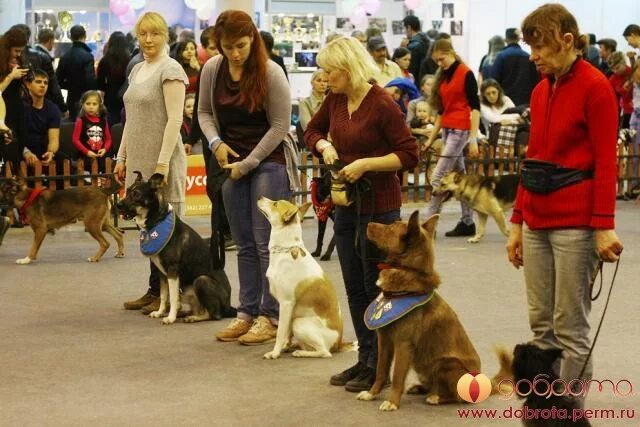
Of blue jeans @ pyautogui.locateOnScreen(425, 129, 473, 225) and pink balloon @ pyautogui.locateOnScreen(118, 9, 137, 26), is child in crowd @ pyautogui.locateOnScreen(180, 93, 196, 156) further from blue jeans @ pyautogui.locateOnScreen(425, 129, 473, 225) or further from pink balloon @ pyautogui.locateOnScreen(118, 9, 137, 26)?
pink balloon @ pyautogui.locateOnScreen(118, 9, 137, 26)

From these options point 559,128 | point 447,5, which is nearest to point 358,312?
point 559,128

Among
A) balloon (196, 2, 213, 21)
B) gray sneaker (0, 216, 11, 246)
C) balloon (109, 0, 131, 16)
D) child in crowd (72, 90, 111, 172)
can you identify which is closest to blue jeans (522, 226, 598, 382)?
gray sneaker (0, 216, 11, 246)

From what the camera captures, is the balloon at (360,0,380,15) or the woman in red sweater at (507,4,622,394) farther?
the balloon at (360,0,380,15)

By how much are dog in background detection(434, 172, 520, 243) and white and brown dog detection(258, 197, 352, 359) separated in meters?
4.21

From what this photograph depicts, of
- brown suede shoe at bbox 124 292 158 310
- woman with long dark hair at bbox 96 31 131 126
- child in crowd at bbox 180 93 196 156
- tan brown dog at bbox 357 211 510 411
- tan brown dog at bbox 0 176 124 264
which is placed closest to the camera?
tan brown dog at bbox 357 211 510 411

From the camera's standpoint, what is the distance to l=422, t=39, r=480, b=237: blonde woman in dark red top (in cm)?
939

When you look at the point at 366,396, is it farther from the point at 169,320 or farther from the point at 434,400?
the point at 169,320

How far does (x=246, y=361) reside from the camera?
5.54 m

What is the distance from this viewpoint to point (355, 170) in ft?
15.2

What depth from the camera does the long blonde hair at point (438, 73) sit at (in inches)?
364

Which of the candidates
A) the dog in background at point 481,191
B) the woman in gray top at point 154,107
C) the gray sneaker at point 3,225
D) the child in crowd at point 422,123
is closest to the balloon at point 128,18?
the child in crowd at point 422,123

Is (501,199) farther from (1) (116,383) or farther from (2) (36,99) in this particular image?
(1) (116,383)

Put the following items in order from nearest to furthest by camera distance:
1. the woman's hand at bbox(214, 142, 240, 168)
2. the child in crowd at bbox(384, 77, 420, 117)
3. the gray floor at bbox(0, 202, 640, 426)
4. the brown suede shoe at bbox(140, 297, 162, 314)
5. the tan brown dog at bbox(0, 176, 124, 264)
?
1. the gray floor at bbox(0, 202, 640, 426)
2. the woman's hand at bbox(214, 142, 240, 168)
3. the brown suede shoe at bbox(140, 297, 162, 314)
4. the tan brown dog at bbox(0, 176, 124, 264)
5. the child in crowd at bbox(384, 77, 420, 117)

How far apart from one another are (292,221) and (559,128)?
2070 mm
